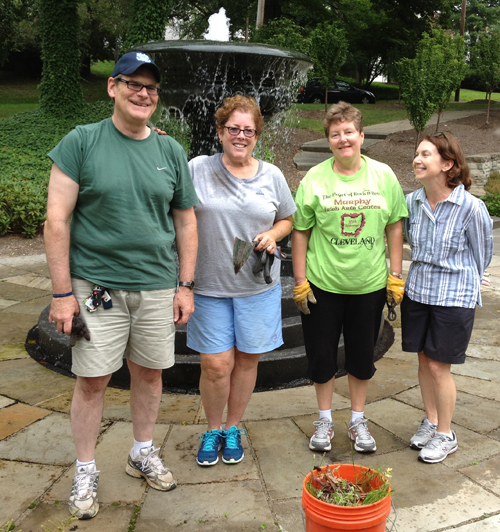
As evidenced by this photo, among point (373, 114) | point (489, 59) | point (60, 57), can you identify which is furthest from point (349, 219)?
point (373, 114)

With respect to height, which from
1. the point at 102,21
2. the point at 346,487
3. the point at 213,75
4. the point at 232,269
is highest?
the point at 102,21

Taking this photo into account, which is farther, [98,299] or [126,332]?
[126,332]

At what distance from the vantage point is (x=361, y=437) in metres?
3.13

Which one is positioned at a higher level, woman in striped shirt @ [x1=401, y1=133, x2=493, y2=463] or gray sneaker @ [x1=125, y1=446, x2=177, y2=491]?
woman in striped shirt @ [x1=401, y1=133, x2=493, y2=463]

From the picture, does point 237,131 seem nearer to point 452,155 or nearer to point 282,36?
point 452,155

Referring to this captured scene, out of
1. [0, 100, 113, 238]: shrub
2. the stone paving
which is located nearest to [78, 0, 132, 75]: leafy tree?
[0, 100, 113, 238]: shrub

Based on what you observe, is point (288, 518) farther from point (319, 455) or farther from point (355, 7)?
point (355, 7)

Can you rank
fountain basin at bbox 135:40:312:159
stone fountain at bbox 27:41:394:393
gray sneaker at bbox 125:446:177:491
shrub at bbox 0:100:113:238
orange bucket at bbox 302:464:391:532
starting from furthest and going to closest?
shrub at bbox 0:100:113:238
fountain basin at bbox 135:40:312:159
stone fountain at bbox 27:41:394:393
gray sneaker at bbox 125:446:177:491
orange bucket at bbox 302:464:391:532

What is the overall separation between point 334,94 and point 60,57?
12.6 meters

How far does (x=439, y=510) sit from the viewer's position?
262cm

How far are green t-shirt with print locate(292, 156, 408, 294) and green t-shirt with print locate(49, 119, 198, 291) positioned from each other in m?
0.71

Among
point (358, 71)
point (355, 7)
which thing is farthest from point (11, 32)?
point (358, 71)

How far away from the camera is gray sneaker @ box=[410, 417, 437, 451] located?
10.3 ft

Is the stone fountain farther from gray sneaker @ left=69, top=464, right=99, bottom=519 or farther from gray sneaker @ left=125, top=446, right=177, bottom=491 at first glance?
gray sneaker @ left=69, top=464, right=99, bottom=519
